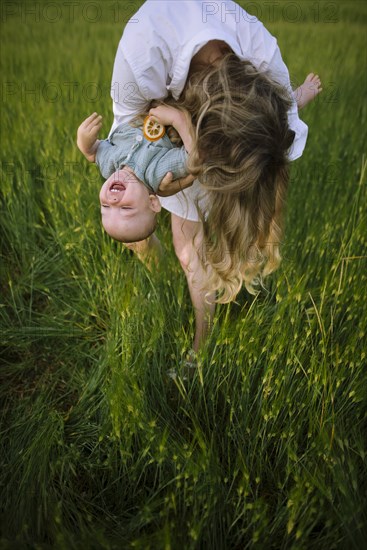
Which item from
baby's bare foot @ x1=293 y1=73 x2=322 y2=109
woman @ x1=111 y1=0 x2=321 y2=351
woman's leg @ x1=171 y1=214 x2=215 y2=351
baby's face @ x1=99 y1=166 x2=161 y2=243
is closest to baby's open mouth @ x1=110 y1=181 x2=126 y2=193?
baby's face @ x1=99 y1=166 x2=161 y2=243

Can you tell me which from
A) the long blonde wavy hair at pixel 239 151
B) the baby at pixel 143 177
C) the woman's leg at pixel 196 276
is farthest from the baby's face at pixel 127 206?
the woman's leg at pixel 196 276

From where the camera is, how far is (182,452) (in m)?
1.44

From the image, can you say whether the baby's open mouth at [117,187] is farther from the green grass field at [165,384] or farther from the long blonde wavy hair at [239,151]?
the green grass field at [165,384]

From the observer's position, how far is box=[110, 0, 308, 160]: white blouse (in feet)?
4.65

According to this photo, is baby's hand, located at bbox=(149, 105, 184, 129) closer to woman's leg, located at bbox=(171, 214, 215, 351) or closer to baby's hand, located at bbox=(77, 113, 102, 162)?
baby's hand, located at bbox=(77, 113, 102, 162)

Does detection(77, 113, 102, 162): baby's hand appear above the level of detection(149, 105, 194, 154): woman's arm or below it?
below

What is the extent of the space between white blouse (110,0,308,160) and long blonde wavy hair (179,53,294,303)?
0.06m

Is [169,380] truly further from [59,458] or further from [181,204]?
[181,204]

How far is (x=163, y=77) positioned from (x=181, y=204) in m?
0.43

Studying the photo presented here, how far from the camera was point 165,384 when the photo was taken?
1701 millimetres

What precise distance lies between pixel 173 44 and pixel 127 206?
444mm

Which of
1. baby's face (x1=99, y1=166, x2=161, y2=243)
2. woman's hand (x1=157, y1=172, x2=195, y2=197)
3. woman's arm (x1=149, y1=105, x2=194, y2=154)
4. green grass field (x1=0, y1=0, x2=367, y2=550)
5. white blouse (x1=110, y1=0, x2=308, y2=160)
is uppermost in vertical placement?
white blouse (x1=110, y1=0, x2=308, y2=160)

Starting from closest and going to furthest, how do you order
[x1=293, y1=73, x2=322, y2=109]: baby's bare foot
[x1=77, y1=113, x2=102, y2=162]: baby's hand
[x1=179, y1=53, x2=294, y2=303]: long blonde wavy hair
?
[x1=179, y1=53, x2=294, y2=303]: long blonde wavy hair
[x1=77, y1=113, x2=102, y2=162]: baby's hand
[x1=293, y1=73, x2=322, y2=109]: baby's bare foot

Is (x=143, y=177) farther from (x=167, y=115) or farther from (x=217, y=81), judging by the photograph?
(x=217, y=81)
